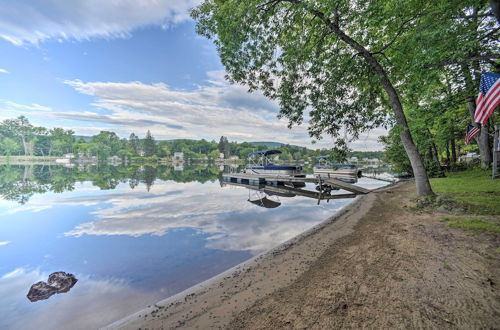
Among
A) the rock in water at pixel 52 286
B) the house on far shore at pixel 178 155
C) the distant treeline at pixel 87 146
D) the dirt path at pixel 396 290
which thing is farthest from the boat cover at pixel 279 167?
the house on far shore at pixel 178 155

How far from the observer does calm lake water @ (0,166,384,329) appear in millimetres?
Answer: 4328

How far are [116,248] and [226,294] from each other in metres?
5.22

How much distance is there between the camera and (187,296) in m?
4.20

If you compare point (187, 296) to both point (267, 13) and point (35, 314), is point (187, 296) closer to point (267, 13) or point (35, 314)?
point (35, 314)

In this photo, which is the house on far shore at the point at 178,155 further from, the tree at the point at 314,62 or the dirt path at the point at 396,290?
the dirt path at the point at 396,290

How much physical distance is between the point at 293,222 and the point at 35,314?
9.12m

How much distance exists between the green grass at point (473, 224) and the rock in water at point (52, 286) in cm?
1047

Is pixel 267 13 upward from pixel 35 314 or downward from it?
upward

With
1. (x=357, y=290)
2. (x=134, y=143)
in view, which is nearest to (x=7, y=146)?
(x=134, y=143)

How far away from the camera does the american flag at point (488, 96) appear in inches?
268

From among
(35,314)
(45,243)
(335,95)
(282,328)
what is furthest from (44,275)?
(335,95)

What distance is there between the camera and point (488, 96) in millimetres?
7172

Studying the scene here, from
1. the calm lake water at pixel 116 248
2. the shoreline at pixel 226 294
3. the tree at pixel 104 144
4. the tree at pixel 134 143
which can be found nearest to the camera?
the shoreline at pixel 226 294

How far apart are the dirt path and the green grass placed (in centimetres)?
53
